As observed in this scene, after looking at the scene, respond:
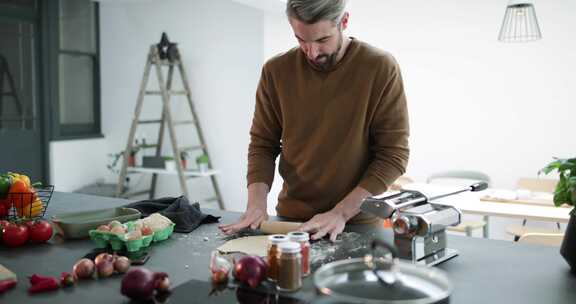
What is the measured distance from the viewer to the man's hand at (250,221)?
173cm

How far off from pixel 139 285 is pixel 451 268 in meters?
0.73

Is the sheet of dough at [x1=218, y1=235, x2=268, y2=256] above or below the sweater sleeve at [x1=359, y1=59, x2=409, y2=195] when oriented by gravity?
below

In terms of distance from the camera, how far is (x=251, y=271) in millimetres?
1216

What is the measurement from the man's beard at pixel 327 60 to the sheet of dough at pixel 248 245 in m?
0.63

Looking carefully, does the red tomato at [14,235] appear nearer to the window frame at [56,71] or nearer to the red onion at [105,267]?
the red onion at [105,267]

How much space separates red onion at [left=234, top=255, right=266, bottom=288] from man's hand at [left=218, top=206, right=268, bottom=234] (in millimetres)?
484

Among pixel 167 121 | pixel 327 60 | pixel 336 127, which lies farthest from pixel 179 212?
pixel 167 121

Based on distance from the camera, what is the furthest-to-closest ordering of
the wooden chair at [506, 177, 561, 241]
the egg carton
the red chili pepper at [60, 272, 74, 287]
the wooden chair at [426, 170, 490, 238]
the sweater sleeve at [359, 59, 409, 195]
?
the wooden chair at [426, 170, 490, 238]
the wooden chair at [506, 177, 561, 241]
the sweater sleeve at [359, 59, 409, 195]
the egg carton
the red chili pepper at [60, 272, 74, 287]

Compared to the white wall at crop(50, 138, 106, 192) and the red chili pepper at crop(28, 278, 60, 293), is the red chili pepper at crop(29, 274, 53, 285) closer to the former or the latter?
the red chili pepper at crop(28, 278, 60, 293)

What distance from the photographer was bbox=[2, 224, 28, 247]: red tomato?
1.61m

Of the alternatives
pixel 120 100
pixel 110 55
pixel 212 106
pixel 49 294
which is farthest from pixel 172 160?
pixel 49 294

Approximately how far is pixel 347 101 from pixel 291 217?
17.8 inches

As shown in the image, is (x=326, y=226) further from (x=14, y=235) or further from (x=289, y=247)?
(x=14, y=235)

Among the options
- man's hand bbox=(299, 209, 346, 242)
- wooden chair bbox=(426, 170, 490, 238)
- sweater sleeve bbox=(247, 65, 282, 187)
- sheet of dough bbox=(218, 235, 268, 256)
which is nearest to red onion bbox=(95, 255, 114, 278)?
sheet of dough bbox=(218, 235, 268, 256)
